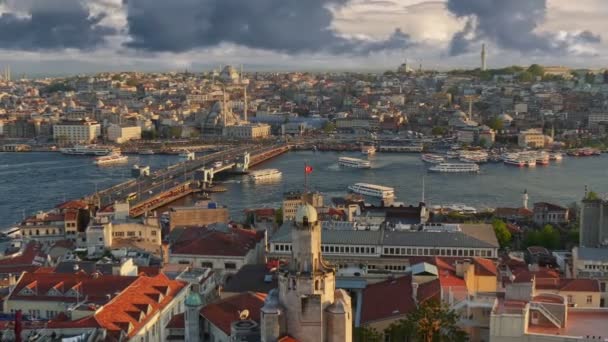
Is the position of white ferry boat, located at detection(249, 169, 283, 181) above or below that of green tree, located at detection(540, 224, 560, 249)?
below

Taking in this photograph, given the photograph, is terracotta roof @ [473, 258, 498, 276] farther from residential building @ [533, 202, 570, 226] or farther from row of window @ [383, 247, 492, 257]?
residential building @ [533, 202, 570, 226]

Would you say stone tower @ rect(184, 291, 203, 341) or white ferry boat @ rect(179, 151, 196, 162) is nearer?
stone tower @ rect(184, 291, 203, 341)

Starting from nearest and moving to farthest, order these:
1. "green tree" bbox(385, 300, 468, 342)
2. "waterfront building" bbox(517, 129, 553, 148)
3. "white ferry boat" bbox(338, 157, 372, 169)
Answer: "green tree" bbox(385, 300, 468, 342)
"white ferry boat" bbox(338, 157, 372, 169)
"waterfront building" bbox(517, 129, 553, 148)

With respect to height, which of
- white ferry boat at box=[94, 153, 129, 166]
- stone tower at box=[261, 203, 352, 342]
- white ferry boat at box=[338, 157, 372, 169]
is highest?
stone tower at box=[261, 203, 352, 342]

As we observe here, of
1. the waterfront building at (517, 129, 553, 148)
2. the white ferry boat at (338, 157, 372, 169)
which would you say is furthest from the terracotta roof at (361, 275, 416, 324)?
the waterfront building at (517, 129, 553, 148)

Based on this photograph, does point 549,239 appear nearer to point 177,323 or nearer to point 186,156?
point 177,323

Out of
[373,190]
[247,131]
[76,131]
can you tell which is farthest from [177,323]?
[247,131]
